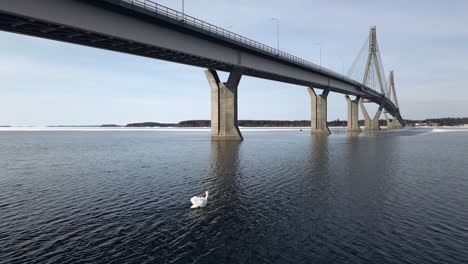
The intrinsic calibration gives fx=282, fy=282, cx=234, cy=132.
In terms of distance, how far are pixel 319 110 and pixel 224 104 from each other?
4999 centimetres

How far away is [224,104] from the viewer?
198 ft

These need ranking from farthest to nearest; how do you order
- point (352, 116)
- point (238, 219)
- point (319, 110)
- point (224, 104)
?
point (352, 116), point (319, 110), point (224, 104), point (238, 219)

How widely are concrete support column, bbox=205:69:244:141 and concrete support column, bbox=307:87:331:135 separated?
148ft

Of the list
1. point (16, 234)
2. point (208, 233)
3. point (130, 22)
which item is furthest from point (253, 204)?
point (130, 22)

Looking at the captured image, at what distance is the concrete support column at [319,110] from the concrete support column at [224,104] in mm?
45093

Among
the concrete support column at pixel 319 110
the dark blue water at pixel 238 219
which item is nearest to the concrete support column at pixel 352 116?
the concrete support column at pixel 319 110

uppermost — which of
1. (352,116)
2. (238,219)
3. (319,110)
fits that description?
(319,110)

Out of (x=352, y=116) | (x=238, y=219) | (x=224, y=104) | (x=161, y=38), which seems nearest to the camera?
(x=238, y=219)

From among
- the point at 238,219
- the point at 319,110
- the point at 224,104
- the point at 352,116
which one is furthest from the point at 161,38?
the point at 352,116

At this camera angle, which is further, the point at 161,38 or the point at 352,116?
the point at 352,116

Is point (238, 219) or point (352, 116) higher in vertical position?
point (352, 116)

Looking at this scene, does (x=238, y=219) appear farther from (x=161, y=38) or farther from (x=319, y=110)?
(x=319, y=110)

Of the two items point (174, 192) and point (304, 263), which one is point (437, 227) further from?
point (174, 192)

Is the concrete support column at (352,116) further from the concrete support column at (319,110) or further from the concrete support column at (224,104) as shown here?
the concrete support column at (224,104)
